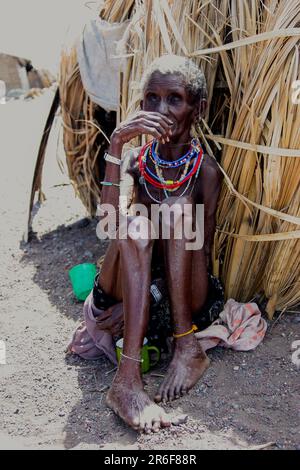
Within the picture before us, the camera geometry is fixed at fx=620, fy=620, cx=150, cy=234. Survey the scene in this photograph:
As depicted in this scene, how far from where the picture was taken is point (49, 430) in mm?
1937

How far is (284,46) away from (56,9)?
661cm

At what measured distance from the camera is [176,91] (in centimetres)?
201

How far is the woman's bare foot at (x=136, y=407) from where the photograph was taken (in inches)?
72.1

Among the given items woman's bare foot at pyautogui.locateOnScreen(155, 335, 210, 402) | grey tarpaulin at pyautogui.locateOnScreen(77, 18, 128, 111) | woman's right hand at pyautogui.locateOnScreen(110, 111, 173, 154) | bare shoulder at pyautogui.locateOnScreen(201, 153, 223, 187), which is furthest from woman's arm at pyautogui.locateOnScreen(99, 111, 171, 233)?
grey tarpaulin at pyautogui.locateOnScreen(77, 18, 128, 111)

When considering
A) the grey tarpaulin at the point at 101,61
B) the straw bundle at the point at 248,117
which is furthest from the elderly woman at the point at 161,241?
the grey tarpaulin at the point at 101,61

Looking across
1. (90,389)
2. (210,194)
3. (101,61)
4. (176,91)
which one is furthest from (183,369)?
(101,61)

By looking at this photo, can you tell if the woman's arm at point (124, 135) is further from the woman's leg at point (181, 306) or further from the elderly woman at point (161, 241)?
the woman's leg at point (181, 306)

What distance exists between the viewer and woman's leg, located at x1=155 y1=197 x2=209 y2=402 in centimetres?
198

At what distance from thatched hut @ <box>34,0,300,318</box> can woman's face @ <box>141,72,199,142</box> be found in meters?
0.22

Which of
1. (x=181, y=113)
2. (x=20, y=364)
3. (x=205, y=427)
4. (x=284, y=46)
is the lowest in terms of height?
(x=20, y=364)

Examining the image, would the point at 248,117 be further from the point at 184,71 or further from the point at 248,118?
the point at 184,71

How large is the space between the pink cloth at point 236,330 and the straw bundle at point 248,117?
0.12 m
